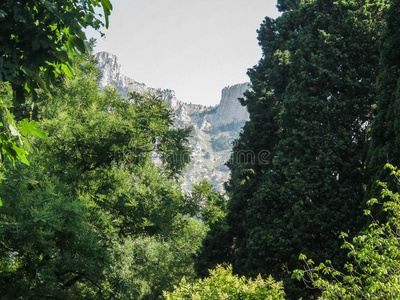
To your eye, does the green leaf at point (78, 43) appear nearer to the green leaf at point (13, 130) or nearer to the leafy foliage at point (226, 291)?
the green leaf at point (13, 130)

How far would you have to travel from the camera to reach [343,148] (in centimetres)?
1147

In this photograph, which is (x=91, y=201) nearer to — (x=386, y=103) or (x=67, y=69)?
(x=67, y=69)

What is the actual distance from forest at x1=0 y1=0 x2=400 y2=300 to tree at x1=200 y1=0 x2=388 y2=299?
0.05 meters

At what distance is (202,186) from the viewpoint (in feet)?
39.4

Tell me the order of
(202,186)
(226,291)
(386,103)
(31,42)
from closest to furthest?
(31,42) < (226,291) < (386,103) < (202,186)

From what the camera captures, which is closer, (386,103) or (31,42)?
(31,42)

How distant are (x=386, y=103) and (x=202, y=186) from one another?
674 cm

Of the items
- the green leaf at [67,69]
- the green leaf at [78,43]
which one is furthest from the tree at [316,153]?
the green leaf at [78,43]

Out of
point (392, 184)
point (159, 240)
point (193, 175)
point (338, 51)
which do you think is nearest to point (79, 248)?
point (159, 240)

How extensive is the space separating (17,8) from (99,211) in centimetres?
792

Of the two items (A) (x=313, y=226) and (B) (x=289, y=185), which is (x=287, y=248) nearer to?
(A) (x=313, y=226)

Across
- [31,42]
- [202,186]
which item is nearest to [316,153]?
[202,186]

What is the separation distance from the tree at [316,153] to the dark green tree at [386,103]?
1.27m

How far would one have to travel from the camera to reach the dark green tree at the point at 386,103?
966 cm
